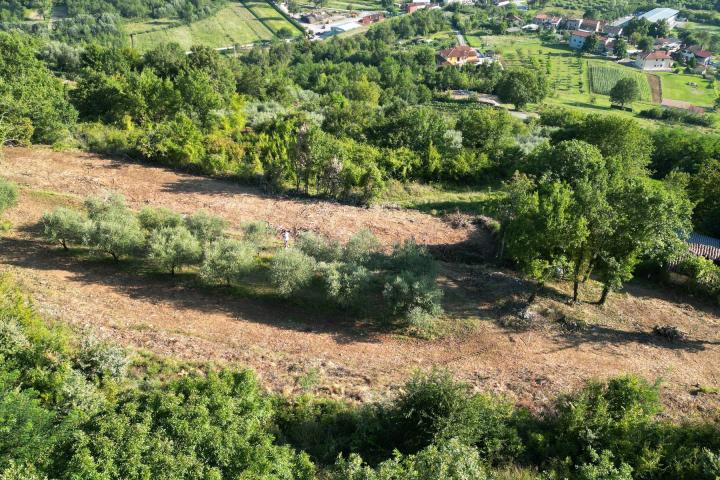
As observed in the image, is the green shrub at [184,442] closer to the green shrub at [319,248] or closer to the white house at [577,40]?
the green shrub at [319,248]

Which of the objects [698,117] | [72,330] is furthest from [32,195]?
[698,117]

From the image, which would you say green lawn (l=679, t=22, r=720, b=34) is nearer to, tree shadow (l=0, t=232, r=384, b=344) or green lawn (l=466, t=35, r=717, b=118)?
green lawn (l=466, t=35, r=717, b=118)

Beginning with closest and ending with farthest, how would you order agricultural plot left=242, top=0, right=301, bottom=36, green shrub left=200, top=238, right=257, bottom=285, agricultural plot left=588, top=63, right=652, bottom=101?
1. green shrub left=200, top=238, right=257, bottom=285
2. agricultural plot left=588, top=63, right=652, bottom=101
3. agricultural plot left=242, top=0, right=301, bottom=36

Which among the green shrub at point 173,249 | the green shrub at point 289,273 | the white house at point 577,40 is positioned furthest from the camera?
the white house at point 577,40

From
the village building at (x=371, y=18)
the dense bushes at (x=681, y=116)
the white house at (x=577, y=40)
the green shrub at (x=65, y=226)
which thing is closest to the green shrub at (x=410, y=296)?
the green shrub at (x=65, y=226)

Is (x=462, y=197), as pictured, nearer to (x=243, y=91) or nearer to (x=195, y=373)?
(x=195, y=373)

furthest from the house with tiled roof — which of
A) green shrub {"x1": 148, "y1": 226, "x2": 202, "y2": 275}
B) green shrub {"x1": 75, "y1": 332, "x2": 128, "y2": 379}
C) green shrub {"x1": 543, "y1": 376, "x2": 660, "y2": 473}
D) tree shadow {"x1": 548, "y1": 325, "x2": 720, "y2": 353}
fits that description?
green shrub {"x1": 75, "y1": 332, "x2": 128, "y2": 379}
